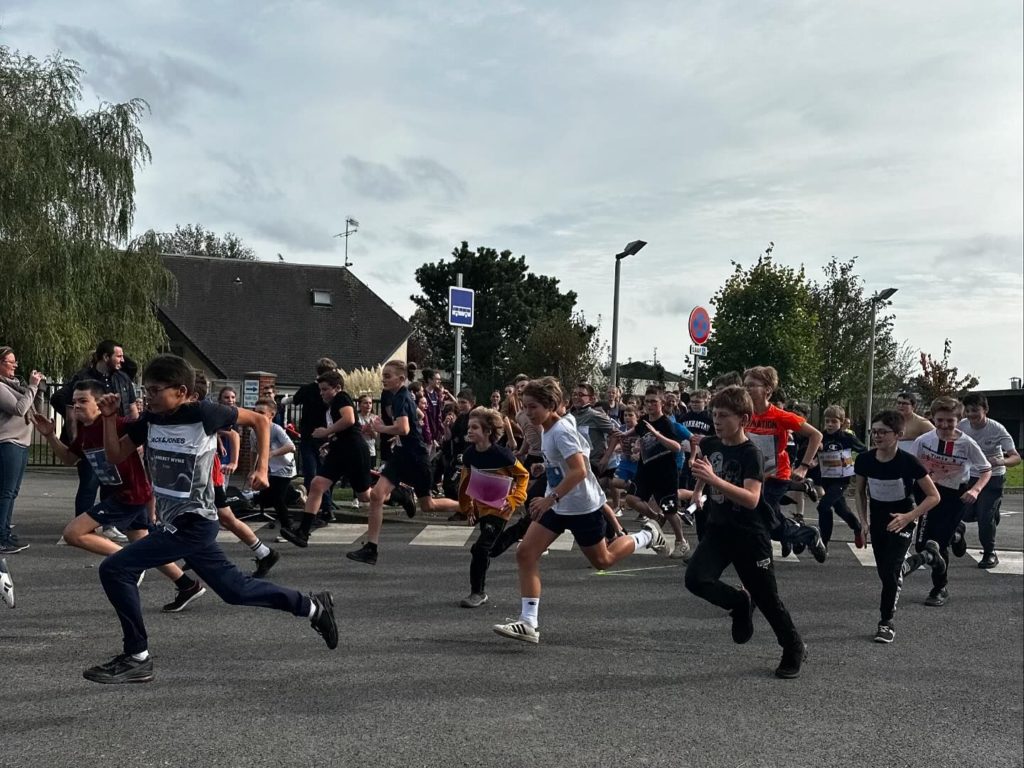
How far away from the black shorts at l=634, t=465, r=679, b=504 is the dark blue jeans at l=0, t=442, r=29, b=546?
5.89m

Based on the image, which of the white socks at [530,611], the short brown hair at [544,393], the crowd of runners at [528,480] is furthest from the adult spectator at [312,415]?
the white socks at [530,611]

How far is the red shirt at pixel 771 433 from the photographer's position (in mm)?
8273

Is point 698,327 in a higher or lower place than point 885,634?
higher

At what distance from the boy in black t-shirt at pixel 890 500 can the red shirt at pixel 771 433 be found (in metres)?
0.92

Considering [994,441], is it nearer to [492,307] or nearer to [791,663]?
[791,663]

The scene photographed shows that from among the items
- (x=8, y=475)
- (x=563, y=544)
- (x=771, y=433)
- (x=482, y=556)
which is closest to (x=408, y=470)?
(x=482, y=556)

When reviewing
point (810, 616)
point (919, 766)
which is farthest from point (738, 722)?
point (810, 616)

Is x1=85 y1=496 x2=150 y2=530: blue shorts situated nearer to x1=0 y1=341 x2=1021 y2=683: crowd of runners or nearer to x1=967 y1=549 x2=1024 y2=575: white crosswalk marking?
x1=0 y1=341 x2=1021 y2=683: crowd of runners

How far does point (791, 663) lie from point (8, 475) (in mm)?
6947

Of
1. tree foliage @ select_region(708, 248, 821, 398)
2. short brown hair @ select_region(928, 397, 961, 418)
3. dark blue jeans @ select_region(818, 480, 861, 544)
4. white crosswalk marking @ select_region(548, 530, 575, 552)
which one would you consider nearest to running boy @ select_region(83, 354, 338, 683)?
white crosswalk marking @ select_region(548, 530, 575, 552)

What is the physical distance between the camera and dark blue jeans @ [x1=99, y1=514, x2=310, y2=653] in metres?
5.04

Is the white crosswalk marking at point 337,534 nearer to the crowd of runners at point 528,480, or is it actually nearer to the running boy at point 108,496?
the crowd of runners at point 528,480

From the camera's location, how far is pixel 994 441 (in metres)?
9.95

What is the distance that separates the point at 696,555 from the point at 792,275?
2792 centimetres
